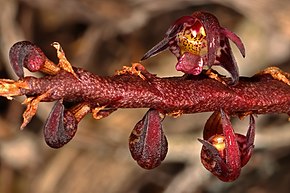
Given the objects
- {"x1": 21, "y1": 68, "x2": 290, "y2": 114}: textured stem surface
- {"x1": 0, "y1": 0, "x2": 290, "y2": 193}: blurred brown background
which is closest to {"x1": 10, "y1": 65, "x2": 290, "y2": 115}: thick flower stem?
{"x1": 21, "y1": 68, "x2": 290, "y2": 114}: textured stem surface

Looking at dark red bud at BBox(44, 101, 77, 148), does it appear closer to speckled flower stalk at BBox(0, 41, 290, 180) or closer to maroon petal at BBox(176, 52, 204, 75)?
speckled flower stalk at BBox(0, 41, 290, 180)

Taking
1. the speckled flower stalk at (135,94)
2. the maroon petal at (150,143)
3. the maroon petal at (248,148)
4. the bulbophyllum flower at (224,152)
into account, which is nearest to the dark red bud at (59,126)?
the speckled flower stalk at (135,94)

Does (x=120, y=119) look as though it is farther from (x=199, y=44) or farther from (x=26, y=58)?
(x=26, y=58)

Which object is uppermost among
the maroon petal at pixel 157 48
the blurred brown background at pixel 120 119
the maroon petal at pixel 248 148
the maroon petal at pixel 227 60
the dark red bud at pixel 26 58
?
the dark red bud at pixel 26 58

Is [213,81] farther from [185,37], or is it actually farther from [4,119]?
[4,119]

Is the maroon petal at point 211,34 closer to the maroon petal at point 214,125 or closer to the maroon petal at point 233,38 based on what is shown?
the maroon petal at point 233,38

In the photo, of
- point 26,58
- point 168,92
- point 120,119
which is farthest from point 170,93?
point 120,119
